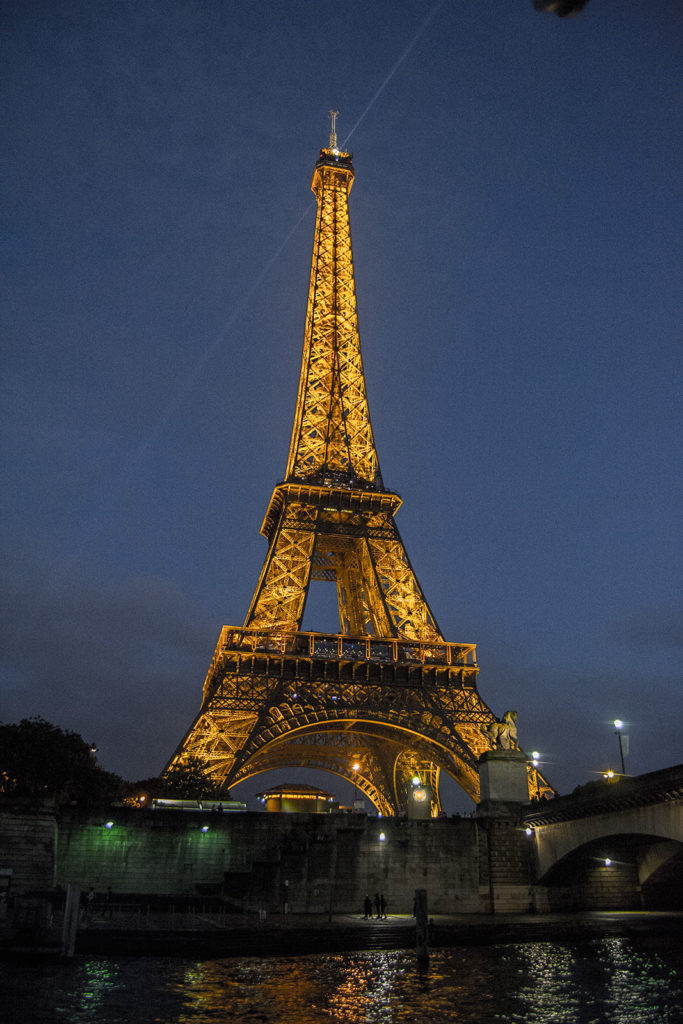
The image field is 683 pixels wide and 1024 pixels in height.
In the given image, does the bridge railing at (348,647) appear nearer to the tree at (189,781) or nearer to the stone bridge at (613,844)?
the tree at (189,781)

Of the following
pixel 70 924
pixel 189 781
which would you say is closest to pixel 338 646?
pixel 189 781

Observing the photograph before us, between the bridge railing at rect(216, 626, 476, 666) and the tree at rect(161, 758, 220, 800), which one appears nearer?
the tree at rect(161, 758, 220, 800)

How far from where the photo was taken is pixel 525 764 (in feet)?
143

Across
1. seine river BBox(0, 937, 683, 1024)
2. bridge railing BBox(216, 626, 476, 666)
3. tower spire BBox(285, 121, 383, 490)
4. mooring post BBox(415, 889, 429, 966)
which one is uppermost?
tower spire BBox(285, 121, 383, 490)

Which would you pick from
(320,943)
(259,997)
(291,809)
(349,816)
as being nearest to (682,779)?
(320,943)

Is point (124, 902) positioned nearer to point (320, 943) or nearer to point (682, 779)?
point (320, 943)

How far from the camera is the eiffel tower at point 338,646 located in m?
49.4

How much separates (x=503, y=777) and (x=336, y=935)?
1647cm

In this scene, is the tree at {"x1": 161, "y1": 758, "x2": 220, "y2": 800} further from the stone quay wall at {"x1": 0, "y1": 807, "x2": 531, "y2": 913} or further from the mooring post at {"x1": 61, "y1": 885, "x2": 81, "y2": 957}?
the mooring post at {"x1": 61, "y1": 885, "x2": 81, "y2": 957}

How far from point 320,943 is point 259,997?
10.3 meters

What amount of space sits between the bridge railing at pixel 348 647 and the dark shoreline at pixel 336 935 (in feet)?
65.6

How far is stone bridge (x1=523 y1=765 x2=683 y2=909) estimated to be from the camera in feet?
97.9

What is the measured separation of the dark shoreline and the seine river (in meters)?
0.85

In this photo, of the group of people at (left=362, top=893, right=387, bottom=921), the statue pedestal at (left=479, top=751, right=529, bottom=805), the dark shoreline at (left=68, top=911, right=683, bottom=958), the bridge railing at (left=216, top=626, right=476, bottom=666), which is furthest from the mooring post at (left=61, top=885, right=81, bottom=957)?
the bridge railing at (left=216, top=626, right=476, bottom=666)
